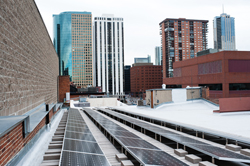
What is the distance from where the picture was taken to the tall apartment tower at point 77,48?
182750 mm

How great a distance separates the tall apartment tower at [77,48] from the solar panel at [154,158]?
176614 mm

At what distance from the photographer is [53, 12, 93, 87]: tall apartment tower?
183 metres

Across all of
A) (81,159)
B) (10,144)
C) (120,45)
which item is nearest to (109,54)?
(120,45)

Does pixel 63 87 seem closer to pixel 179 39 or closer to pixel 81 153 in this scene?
pixel 81 153

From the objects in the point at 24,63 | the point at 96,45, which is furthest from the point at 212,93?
the point at 96,45

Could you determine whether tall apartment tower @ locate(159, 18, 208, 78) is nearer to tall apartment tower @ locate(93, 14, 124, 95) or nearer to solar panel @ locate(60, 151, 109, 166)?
tall apartment tower @ locate(93, 14, 124, 95)

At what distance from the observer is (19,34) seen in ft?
33.3

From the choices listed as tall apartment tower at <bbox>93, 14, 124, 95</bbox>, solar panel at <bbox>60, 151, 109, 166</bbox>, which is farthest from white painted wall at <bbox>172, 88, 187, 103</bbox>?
tall apartment tower at <bbox>93, 14, 124, 95</bbox>

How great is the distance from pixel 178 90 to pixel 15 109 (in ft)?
86.5

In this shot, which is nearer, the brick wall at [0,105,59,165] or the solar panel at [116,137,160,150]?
the brick wall at [0,105,59,165]

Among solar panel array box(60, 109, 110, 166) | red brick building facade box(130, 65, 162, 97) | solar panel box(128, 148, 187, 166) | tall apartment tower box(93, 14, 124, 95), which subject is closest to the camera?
solar panel array box(60, 109, 110, 166)

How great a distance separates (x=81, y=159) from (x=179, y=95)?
26734 mm

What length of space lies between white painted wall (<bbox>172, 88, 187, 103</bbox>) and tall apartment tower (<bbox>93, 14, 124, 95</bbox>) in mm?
134703

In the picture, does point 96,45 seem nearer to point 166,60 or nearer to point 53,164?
point 166,60
